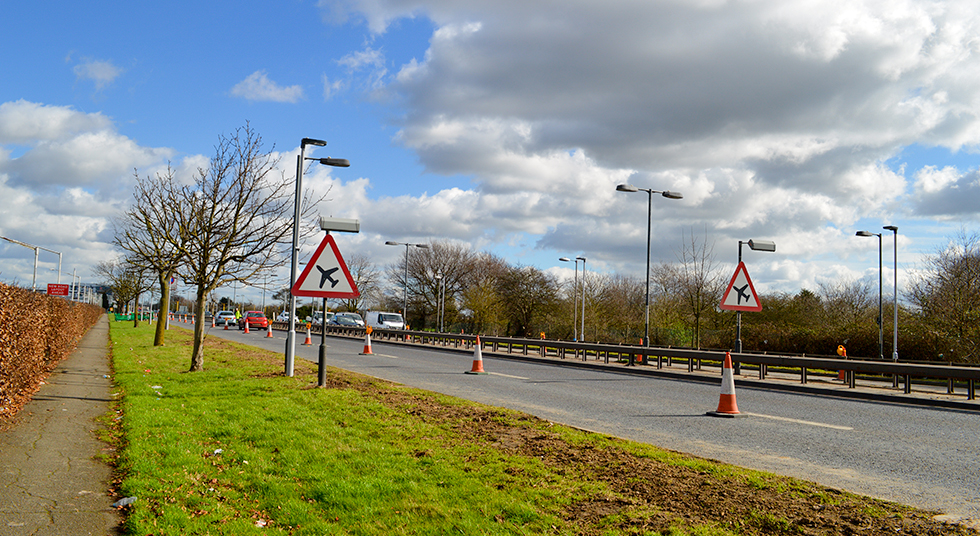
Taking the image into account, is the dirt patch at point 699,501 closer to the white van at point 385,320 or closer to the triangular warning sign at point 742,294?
the triangular warning sign at point 742,294

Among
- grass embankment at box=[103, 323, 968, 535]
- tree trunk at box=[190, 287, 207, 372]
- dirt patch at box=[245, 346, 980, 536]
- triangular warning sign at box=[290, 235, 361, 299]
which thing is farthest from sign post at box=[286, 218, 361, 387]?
dirt patch at box=[245, 346, 980, 536]

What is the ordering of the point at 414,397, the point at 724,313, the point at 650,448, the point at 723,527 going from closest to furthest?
1. the point at 723,527
2. the point at 650,448
3. the point at 414,397
4. the point at 724,313

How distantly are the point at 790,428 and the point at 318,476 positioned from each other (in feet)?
23.1

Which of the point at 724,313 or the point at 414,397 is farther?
the point at 724,313

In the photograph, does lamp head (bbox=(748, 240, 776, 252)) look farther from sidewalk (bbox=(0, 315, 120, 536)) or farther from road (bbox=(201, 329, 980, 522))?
sidewalk (bbox=(0, 315, 120, 536))

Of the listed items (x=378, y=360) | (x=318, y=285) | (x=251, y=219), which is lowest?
(x=378, y=360)

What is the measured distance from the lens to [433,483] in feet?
17.4

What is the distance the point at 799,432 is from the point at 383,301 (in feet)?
261

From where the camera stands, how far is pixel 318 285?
11.1 meters

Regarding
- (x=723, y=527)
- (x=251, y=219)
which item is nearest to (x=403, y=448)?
(x=723, y=527)

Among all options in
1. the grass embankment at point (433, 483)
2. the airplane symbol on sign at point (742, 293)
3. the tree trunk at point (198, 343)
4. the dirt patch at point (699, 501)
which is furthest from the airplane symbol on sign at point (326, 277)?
the airplane symbol on sign at point (742, 293)

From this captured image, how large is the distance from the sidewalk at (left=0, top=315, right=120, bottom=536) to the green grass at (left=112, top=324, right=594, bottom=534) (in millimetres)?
269

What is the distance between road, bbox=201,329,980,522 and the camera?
6.32 m

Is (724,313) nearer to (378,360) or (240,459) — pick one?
(378,360)
